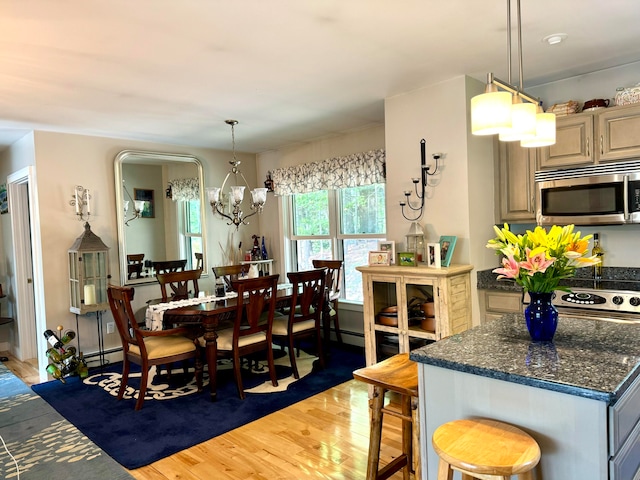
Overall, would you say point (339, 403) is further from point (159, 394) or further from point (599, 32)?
point (599, 32)

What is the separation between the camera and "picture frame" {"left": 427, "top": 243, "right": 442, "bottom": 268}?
3.10 meters

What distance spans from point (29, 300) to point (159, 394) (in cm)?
242

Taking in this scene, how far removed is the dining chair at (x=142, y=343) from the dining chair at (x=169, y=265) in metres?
1.42

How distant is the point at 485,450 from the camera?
132cm

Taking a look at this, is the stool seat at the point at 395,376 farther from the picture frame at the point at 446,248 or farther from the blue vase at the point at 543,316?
the picture frame at the point at 446,248

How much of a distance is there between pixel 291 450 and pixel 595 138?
283cm

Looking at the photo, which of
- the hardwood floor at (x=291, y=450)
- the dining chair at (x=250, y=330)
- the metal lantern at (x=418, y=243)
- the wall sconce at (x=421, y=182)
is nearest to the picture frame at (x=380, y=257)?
the metal lantern at (x=418, y=243)

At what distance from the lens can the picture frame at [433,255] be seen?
10.2 feet

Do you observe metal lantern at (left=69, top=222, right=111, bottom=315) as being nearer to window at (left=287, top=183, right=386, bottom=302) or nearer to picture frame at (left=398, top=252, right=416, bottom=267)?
window at (left=287, top=183, right=386, bottom=302)

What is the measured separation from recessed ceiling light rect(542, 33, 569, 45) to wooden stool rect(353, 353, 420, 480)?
1951 millimetres

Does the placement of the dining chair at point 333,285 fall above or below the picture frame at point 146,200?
below

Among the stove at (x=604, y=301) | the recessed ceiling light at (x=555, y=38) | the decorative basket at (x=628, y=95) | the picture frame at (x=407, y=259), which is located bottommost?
the stove at (x=604, y=301)

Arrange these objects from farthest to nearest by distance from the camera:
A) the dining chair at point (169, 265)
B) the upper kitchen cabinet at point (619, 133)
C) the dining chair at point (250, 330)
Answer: the dining chair at point (169, 265)
the dining chair at point (250, 330)
the upper kitchen cabinet at point (619, 133)

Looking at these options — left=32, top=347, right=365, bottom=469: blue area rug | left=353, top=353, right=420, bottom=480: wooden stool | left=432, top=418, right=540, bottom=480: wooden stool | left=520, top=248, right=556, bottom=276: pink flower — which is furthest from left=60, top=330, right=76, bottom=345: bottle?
left=520, top=248, right=556, bottom=276: pink flower
